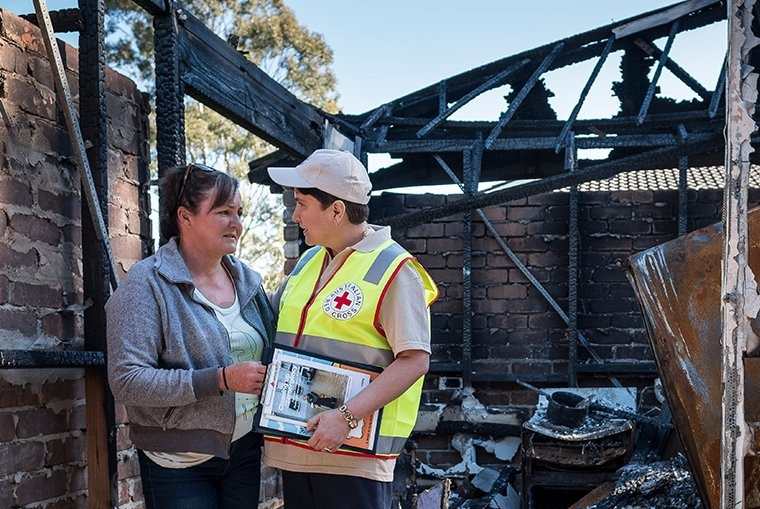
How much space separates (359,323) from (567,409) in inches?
154

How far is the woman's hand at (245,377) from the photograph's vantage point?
2.35 meters

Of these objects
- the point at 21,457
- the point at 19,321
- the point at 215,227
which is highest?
the point at 215,227

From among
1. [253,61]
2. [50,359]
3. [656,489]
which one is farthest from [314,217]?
[253,61]

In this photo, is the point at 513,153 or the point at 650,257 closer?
the point at 650,257

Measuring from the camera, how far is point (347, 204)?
256 centimetres

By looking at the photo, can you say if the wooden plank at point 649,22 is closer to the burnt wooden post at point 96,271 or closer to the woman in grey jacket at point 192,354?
the burnt wooden post at point 96,271

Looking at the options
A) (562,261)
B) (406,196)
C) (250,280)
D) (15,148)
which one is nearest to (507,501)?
(562,261)

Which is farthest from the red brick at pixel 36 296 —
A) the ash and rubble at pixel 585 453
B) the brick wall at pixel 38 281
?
the ash and rubble at pixel 585 453

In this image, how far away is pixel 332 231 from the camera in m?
2.56

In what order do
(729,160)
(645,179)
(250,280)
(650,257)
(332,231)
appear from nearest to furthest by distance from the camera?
(729,160)
(332,231)
(250,280)
(650,257)
(645,179)

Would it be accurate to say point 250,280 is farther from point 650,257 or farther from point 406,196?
point 406,196

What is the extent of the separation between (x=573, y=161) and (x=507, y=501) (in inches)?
109

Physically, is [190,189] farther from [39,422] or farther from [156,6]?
[156,6]

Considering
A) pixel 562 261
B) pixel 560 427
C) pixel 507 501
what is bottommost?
pixel 507 501
